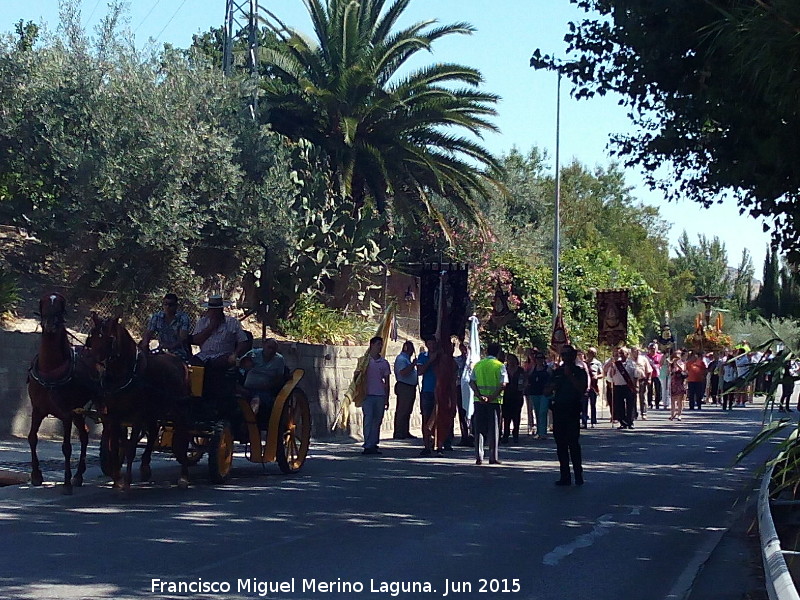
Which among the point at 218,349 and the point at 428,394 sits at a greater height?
the point at 218,349

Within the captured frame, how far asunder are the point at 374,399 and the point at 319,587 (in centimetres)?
1217

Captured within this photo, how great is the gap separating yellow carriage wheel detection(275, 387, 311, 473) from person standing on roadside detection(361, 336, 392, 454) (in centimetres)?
365

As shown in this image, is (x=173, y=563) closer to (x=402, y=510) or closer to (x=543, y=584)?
(x=543, y=584)

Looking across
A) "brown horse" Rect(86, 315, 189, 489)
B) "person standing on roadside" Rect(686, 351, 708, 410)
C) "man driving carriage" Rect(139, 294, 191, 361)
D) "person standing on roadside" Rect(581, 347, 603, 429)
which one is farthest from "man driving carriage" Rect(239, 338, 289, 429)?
"person standing on roadside" Rect(686, 351, 708, 410)

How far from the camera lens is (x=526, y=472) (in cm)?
1742

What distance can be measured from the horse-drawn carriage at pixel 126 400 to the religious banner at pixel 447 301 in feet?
39.3

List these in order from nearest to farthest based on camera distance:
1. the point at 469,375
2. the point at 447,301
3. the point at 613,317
→ 1. the point at 469,375
2. the point at 447,301
3. the point at 613,317

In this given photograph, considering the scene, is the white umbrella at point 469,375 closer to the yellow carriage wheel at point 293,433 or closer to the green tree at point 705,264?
the yellow carriage wheel at point 293,433

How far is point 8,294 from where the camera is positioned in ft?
67.0

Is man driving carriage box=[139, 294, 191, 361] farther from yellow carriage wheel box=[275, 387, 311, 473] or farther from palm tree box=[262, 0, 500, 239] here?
palm tree box=[262, 0, 500, 239]

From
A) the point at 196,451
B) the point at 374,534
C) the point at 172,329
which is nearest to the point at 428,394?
the point at 196,451

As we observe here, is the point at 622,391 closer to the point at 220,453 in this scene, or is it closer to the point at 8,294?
the point at 8,294

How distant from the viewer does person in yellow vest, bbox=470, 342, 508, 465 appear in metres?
17.8

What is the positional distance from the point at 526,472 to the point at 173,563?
9216 mm
